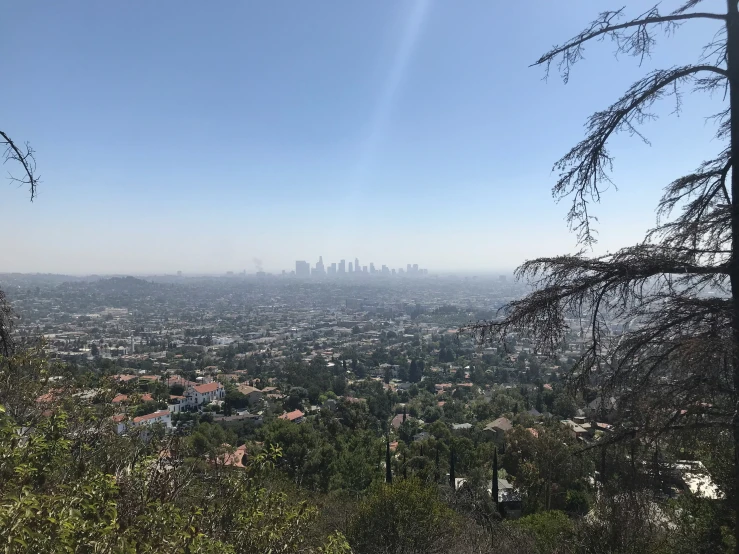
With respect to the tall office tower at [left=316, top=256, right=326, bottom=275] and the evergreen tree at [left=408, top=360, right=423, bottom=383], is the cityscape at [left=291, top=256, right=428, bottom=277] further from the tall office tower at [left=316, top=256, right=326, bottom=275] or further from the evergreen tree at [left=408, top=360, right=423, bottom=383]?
the evergreen tree at [left=408, top=360, right=423, bottom=383]

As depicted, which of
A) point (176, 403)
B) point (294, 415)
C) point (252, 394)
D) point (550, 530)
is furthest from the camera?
point (252, 394)

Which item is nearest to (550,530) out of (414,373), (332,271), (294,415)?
(294,415)

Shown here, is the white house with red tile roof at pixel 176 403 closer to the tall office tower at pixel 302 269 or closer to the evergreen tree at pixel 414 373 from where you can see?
the evergreen tree at pixel 414 373

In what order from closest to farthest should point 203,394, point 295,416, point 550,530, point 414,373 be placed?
point 550,530
point 295,416
point 203,394
point 414,373

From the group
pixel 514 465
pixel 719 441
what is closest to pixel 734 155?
pixel 719 441

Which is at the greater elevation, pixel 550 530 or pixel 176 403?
pixel 550 530

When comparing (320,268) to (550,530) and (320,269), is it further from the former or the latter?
(550,530)

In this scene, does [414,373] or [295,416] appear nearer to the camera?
[295,416]
